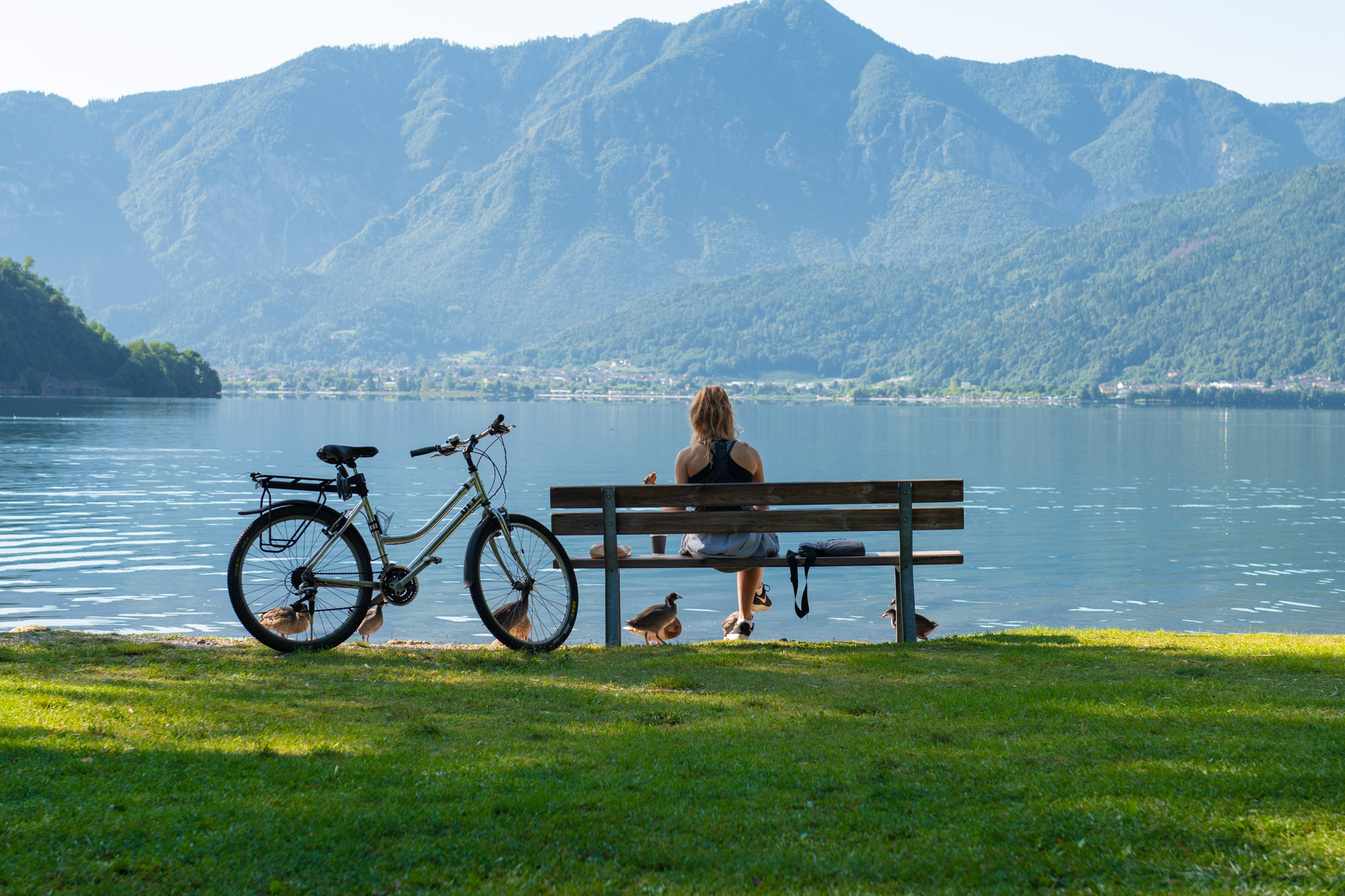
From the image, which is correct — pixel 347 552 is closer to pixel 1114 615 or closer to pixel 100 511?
pixel 1114 615

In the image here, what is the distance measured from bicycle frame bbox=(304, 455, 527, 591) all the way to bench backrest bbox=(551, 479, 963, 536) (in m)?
0.78

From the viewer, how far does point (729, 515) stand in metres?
10.3

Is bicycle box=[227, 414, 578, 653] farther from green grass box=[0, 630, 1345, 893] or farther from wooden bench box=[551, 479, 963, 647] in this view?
wooden bench box=[551, 479, 963, 647]

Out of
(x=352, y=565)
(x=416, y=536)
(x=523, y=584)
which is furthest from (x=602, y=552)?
(x=352, y=565)

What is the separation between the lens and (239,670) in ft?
27.0

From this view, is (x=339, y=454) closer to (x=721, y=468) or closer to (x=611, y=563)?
(x=611, y=563)

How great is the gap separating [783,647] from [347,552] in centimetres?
367

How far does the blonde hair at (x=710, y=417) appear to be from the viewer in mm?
10789

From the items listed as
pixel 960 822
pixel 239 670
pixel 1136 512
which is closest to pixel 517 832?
pixel 960 822

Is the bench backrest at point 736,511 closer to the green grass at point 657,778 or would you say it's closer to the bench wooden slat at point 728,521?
the bench wooden slat at point 728,521

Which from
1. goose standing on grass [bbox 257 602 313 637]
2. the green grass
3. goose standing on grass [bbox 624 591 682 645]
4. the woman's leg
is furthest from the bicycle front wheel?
goose standing on grass [bbox 624 591 682 645]

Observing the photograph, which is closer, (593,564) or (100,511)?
(593,564)

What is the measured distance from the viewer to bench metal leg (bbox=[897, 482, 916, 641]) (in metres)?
10.5

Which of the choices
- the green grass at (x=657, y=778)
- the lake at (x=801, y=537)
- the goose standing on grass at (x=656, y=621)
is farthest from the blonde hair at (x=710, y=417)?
the lake at (x=801, y=537)
